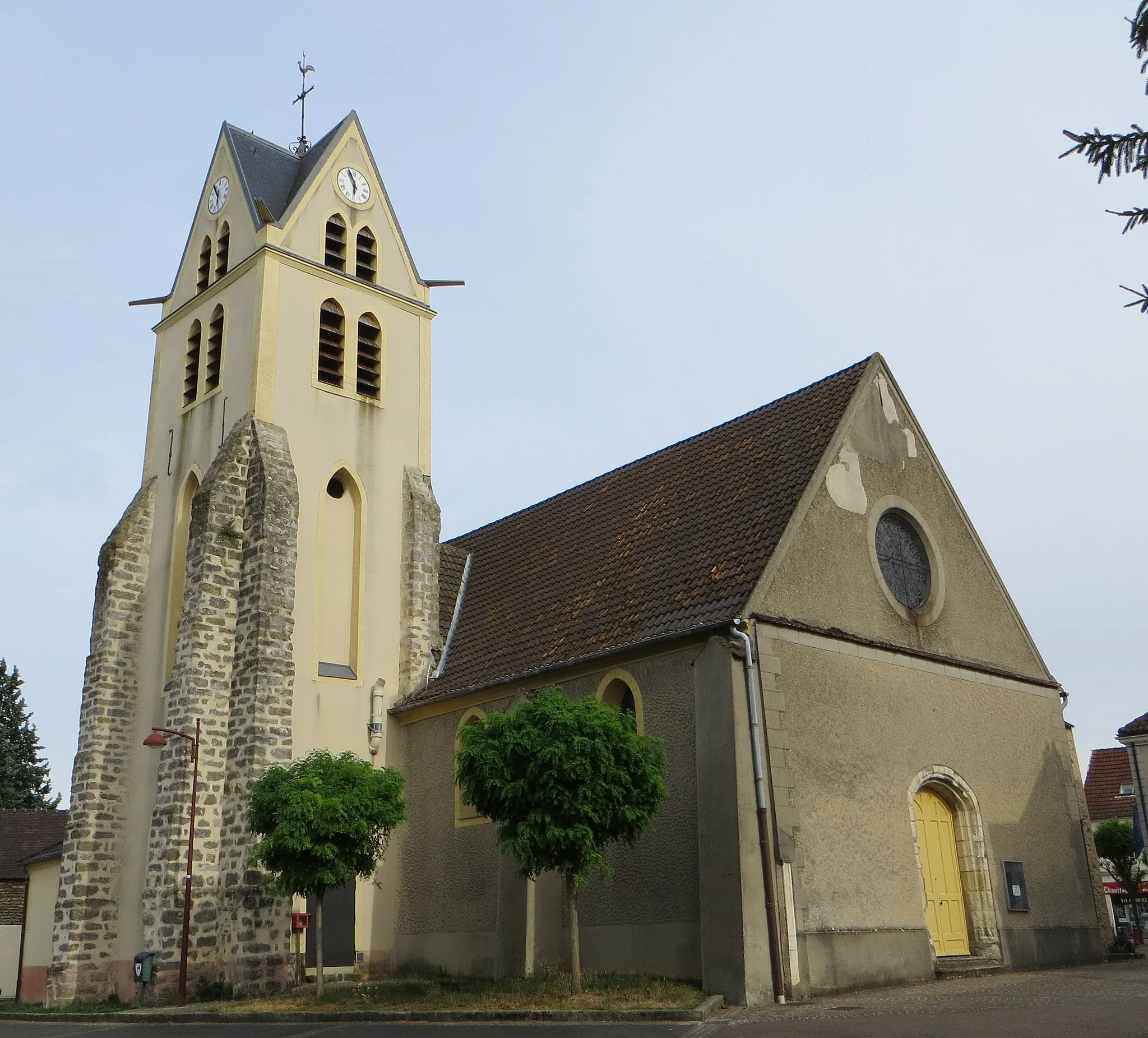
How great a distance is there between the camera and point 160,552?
24.4 m

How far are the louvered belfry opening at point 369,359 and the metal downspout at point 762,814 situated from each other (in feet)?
38.9

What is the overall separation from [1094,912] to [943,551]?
6.78 metres

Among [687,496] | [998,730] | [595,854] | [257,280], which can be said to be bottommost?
[595,854]

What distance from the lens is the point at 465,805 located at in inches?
794

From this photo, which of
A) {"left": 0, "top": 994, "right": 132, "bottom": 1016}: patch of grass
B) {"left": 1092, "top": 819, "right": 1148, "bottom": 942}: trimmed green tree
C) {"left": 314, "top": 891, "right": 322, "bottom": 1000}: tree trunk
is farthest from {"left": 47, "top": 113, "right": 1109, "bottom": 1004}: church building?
{"left": 1092, "top": 819, "right": 1148, "bottom": 942}: trimmed green tree

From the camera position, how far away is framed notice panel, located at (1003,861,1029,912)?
19359 mm

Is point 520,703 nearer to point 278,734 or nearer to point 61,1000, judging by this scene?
point 278,734

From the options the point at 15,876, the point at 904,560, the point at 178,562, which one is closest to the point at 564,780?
the point at 904,560

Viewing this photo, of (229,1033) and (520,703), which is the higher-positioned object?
(520,703)

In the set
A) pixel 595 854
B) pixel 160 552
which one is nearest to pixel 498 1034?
pixel 595 854

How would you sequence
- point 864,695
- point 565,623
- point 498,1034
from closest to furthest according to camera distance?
point 498,1034 < point 864,695 < point 565,623

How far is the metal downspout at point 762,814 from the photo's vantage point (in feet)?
50.1

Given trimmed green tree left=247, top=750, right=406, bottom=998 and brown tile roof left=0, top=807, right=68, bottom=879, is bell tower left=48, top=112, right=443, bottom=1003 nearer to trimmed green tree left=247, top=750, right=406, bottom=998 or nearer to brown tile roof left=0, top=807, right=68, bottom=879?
trimmed green tree left=247, top=750, right=406, bottom=998

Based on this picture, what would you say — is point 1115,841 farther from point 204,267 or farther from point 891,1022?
point 204,267
